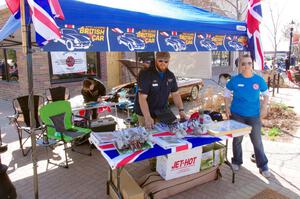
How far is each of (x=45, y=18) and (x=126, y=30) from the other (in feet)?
2.99

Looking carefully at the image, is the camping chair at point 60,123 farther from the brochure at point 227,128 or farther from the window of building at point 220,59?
the window of building at point 220,59

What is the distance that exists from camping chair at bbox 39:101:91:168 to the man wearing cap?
1387mm

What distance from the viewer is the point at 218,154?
3.93 metres

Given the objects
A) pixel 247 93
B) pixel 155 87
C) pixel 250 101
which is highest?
pixel 155 87

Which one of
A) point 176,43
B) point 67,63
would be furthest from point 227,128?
point 67,63

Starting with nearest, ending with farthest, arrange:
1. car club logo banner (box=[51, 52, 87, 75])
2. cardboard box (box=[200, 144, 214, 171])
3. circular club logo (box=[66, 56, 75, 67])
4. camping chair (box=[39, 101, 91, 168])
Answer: cardboard box (box=[200, 144, 214, 171]), camping chair (box=[39, 101, 91, 168]), car club logo banner (box=[51, 52, 87, 75]), circular club logo (box=[66, 56, 75, 67])

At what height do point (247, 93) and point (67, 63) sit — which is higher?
point (67, 63)

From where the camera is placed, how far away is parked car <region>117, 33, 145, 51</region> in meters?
2.95

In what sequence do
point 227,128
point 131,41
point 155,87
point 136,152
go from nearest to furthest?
point 136,152, point 131,41, point 227,128, point 155,87

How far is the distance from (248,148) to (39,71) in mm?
7082

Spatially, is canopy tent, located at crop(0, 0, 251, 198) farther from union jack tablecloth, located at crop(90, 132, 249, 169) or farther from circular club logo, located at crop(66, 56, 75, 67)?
circular club logo, located at crop(66, 56, 75, 67)

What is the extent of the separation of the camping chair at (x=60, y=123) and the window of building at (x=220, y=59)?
555 inches

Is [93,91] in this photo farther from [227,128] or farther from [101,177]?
[227,128]

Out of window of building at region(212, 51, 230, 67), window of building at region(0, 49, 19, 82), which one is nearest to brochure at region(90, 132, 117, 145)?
window of building at region(0, 49, 19, 82)
